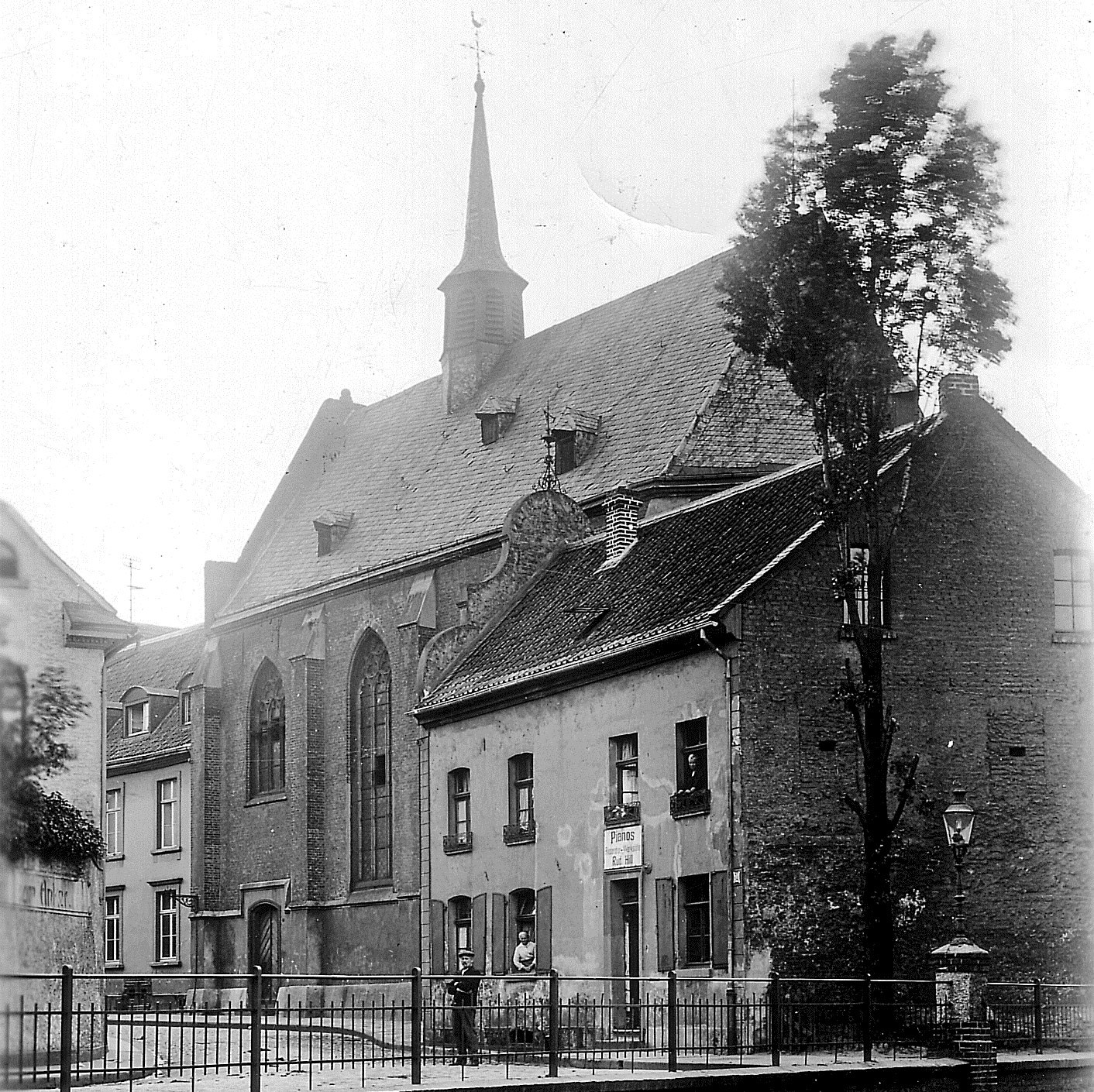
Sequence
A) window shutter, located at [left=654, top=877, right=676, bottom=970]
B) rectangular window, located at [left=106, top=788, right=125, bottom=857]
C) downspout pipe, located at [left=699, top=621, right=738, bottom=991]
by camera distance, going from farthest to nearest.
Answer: rectangular window, located at [left=106, top=788, right=125, bottom=857]
window shutter, located at [left=654, top=877, right=676, bottom=970]
downspout pipe, located at [left=699, top=621, right=738, bottom=991]

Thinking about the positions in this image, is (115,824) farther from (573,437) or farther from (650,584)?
(650,584)

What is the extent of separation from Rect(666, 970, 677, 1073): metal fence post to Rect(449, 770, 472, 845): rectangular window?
11.6 m

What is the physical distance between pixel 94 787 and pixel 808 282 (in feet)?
39.8

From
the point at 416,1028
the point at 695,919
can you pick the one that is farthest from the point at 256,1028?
the point at 695,919

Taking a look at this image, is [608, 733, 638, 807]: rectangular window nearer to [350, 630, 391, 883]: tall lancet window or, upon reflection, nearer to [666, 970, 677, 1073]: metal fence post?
[666, 970, 677, 1073]: metal fence post

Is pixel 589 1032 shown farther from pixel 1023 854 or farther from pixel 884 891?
pixel 1023 854

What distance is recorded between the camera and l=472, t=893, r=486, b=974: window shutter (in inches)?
1242

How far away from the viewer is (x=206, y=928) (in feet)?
153

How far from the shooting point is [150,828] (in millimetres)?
50062

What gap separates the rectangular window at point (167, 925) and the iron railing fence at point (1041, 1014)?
26.9 meters

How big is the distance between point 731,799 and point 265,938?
21.4 m

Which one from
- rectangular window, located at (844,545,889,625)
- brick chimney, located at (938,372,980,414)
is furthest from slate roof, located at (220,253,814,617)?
rectangular window, located at (844,545,889,625)

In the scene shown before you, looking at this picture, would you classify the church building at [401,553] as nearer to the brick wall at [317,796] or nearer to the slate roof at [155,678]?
the brick wall at [317,796]

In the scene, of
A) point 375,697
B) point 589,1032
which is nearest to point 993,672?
point 589,1032
